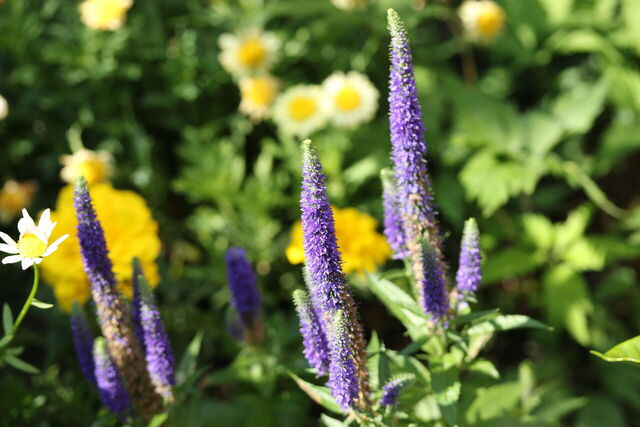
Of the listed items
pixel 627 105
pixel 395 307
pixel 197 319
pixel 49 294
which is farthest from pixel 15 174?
pixel 627 105

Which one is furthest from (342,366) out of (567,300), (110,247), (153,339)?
(567,300)

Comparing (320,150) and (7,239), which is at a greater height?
(320,150)

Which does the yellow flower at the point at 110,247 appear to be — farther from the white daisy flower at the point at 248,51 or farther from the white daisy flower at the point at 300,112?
the white daisy flower at the point at 248,51

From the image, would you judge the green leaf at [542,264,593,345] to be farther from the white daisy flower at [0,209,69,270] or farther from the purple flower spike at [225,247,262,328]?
the white daisy flower at [0,209,69,270]

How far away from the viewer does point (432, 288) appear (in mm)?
1729

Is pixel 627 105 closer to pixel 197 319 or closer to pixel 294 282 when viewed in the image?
pixel 294 282

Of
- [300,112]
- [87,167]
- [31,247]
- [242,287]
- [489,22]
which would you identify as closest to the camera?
[31,247]

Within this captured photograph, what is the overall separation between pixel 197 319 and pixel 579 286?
1.78 meters

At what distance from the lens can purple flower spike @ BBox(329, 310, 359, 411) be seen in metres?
1.51

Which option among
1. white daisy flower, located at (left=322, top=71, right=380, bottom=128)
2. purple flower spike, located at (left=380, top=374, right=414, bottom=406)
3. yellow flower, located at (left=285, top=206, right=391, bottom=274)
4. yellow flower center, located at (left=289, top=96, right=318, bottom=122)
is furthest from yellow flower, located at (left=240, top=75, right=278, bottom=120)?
purple flower spike, located at (left=380, top=374, right=414, bottom=406)

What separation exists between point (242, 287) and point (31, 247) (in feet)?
2.47

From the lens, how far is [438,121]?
11.9 ft

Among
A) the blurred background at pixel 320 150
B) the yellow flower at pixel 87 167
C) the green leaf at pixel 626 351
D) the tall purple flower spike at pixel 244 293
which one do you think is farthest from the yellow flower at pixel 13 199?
the green leaf at pixel 626 351

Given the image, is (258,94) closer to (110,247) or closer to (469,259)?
(110,247)
